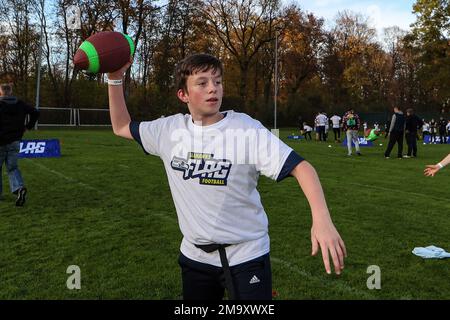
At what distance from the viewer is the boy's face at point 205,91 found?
2645 millimetres

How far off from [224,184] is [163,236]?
425 cm

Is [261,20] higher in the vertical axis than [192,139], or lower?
higher

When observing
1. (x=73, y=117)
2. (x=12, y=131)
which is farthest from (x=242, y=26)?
(x=12, y=131)

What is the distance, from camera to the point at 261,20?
2221 inches

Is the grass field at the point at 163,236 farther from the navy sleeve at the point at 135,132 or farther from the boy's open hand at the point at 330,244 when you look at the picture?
the boy's open hand at the point at 330,244

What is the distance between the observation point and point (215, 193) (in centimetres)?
259

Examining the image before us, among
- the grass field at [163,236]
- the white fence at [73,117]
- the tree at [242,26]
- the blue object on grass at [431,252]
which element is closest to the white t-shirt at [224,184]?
the grass field at [163,236]

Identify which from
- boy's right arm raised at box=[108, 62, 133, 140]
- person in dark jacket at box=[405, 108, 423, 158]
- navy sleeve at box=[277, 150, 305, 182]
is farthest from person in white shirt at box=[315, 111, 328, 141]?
navy sleeve at box=[277, 150, 305, 182]

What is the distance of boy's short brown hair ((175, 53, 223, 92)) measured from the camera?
106 inches

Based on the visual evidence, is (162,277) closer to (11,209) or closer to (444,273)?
(444,273)

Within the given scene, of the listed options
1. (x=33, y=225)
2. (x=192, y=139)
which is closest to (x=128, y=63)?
(x=192, y=139)

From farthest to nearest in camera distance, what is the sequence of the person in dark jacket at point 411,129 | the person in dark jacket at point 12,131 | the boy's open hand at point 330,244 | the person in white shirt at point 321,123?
the person in white shirt at point 321,123 < the person in dark jacket at point 411,129 < the person in dark jacket at point 12,131 < the boy's open hand at point 330,244

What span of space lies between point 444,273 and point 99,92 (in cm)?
4542

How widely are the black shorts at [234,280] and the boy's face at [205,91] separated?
0.88 m
